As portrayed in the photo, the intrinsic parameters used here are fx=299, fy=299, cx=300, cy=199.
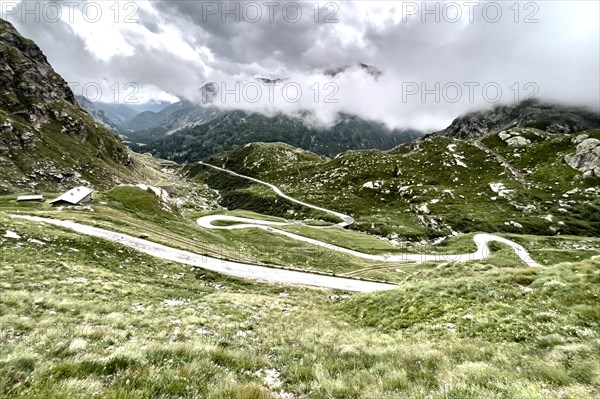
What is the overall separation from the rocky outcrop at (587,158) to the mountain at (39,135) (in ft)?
729

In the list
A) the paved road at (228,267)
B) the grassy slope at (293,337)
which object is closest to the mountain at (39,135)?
the paved road at (228,267)

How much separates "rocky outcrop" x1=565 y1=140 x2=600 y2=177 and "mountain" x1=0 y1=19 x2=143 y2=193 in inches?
8752

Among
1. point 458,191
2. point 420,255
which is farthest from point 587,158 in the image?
point 420,255


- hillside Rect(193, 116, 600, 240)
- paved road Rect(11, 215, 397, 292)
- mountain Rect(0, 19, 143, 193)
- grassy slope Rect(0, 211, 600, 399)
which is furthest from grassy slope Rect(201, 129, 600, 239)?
mountain Rect(0, 19, 143, 193)

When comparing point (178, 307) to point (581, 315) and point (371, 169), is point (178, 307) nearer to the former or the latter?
point (581, 315)

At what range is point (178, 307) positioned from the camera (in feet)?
68.4

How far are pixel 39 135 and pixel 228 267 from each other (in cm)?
16822

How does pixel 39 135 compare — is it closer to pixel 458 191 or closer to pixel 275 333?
pixel 275 333

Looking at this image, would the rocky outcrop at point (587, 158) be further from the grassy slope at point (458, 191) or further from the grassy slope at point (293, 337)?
the grassy slope at point (293, 337)

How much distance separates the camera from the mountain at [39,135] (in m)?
124

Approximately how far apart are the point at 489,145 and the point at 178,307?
673 ft

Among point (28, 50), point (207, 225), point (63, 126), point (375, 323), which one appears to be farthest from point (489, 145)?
point (28, 50)

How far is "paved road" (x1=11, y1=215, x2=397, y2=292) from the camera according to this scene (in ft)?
118

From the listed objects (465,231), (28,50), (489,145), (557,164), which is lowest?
(465,231)
